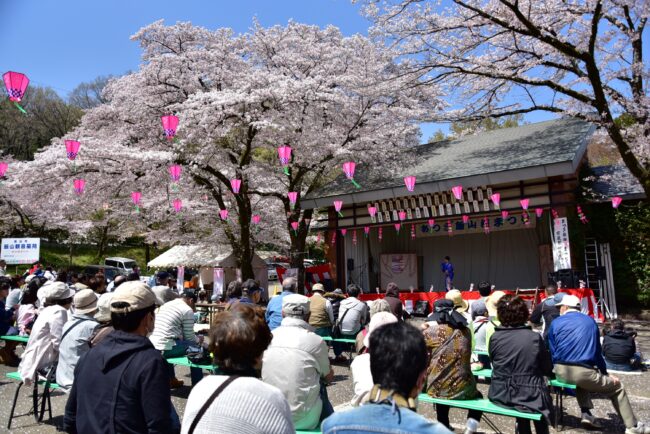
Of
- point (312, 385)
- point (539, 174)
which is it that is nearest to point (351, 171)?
point (539, 174)

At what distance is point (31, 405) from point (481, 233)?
617 inches

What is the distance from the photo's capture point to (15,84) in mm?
8578

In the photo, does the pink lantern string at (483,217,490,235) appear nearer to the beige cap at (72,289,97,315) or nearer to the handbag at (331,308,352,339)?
the handbag at (331,308,352,339)

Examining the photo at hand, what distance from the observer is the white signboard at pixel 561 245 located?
12.9 metres

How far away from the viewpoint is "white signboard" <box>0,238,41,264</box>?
18.9 meters

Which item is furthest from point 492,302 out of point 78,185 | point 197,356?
point 78,185

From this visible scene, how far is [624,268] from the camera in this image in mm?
13398

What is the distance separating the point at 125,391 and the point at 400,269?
17.5 m

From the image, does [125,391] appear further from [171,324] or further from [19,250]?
[19,250]

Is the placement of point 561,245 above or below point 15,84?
below

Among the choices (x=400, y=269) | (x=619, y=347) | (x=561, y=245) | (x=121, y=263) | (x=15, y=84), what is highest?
(x=15, y=84)

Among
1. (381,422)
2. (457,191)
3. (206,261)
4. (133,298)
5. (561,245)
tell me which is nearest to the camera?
(381,422)

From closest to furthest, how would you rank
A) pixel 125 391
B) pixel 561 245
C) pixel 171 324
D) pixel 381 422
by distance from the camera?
1. pixel 381 422
2. pixel 125 391
3. pixel 171 324
4. pixel 561 245

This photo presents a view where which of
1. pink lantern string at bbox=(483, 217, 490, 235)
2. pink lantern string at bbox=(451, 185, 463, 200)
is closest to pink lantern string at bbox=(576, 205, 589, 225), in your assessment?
pink lantern string at bbox=(483, 217, 490, 235)
